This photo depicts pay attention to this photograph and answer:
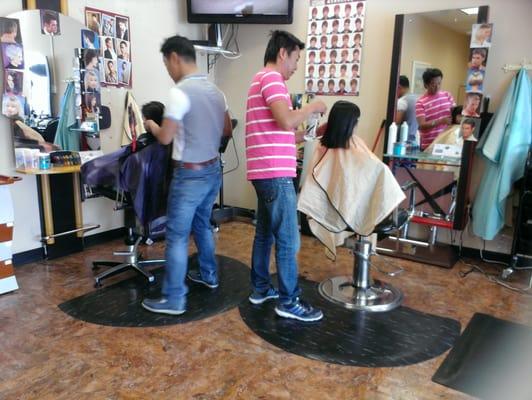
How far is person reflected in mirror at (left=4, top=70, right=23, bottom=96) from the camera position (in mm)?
2695

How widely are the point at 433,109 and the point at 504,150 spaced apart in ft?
1.90

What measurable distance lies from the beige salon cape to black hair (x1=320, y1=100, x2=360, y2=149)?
5 cm

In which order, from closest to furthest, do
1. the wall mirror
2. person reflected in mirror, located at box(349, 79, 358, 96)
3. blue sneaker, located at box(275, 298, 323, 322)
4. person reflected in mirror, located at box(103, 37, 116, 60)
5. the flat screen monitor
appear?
blue sneaker, located at box(275, 298, 323, 322)
the wall mirror
person reflected in mirror, located at box(103, 37, 116, 60)
person reflected in mirror, located at box(349, 79, 358, 96)
the flat screen monitor

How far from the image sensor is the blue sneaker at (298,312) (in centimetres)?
223

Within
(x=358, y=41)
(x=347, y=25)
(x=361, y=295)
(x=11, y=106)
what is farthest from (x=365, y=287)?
(x=11, y=106)

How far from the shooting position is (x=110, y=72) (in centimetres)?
336

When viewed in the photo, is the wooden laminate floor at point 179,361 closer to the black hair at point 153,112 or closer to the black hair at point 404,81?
the black hair at point 153,112

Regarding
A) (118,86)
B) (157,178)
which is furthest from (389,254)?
(118,86)

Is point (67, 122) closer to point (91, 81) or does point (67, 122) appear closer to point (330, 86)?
point (91, 81)

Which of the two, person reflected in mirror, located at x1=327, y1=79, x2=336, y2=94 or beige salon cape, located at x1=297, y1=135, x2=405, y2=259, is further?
person reflected in mirror, located at x1=327, y1=79, x2=336, y2=94

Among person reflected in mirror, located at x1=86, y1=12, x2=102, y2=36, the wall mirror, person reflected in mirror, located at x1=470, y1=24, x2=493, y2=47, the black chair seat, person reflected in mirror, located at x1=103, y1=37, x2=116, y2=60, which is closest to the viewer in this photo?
the black chair seat

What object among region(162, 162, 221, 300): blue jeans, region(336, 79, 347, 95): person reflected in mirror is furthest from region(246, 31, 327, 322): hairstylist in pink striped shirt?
region(336, 79, 347, 95): person reflected in mirror

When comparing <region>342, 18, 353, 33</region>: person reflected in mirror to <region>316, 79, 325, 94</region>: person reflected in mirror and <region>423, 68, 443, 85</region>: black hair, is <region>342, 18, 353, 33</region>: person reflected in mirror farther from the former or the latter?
<region>423, 68, 443, 85</region>: black hair

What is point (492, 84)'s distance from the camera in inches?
120
